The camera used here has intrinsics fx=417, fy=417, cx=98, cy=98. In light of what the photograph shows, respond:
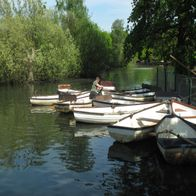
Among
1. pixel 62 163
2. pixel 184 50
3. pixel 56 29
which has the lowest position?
pixel 62 163

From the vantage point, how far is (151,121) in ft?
59.7

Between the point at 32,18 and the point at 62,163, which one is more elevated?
the point at 32,18

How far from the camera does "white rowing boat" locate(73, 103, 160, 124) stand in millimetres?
21828

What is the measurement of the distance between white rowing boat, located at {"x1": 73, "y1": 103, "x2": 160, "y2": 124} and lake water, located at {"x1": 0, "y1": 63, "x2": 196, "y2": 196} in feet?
1.25

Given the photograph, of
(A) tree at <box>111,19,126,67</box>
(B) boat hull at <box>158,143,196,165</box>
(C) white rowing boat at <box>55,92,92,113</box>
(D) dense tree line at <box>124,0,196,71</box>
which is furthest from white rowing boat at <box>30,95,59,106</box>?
(A) tree at <box>111,19,126,67</box>

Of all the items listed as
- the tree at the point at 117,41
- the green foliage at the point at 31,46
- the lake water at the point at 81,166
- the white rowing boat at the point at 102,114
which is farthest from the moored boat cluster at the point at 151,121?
the tree at the point at 117,41

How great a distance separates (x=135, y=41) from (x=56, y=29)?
22.1 m

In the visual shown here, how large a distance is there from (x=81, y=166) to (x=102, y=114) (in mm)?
7487

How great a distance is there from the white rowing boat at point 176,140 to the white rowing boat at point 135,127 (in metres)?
1.11

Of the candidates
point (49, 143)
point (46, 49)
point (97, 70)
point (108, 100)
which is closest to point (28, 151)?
point (49, 143)

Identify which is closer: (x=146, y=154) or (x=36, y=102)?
(x=146, y=154)

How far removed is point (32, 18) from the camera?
5397 cm

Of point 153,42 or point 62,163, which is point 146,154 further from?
point 153,42

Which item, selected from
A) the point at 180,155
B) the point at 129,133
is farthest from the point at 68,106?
the point at 180,155
